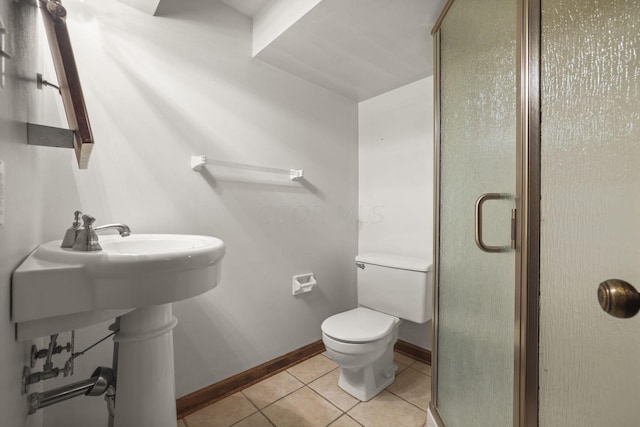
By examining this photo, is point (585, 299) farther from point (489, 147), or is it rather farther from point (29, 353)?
point (29, 353)

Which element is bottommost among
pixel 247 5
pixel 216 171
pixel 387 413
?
pixel 387 413

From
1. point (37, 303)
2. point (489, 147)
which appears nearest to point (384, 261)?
point (489, 147)

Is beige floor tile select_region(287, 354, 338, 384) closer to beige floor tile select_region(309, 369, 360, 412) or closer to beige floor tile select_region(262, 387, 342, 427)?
beige floor tile select_region(309, 369, 360, 412)

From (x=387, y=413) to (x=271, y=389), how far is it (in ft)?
2.15

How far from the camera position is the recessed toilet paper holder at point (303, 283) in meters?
1.82

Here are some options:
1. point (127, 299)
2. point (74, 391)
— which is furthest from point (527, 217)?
point (74, 391)

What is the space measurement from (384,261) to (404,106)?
3.72 feet

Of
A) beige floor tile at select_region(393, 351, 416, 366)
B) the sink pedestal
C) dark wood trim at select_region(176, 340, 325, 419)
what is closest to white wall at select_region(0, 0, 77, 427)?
the sink pedestal

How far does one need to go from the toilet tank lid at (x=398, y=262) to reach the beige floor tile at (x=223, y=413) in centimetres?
108

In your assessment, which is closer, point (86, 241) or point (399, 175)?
point (86, 241)

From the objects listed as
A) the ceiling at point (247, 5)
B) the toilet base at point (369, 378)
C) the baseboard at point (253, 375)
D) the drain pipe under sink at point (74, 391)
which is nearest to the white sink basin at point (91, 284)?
the drain pipe under sink at point (74, 391)

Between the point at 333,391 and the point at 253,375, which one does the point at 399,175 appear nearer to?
the point at 333,391

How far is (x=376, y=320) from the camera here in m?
1.62

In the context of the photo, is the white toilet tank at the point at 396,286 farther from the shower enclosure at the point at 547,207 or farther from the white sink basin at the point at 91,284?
the white sink basin at the point at 91,284
